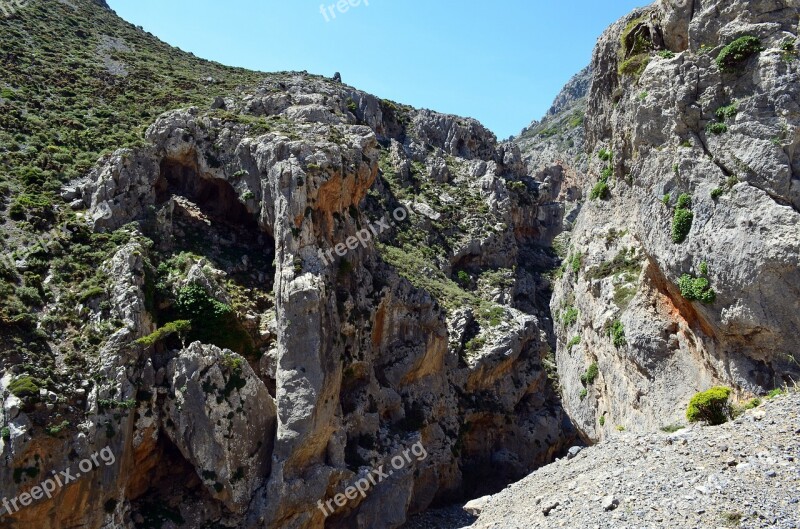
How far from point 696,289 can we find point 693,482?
7494 millimetres

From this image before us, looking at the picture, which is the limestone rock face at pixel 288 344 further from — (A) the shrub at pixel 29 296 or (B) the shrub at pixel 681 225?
(B) the shrub at pixel 681 225

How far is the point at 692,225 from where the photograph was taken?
2164cm

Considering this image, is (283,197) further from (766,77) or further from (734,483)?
(734,483)

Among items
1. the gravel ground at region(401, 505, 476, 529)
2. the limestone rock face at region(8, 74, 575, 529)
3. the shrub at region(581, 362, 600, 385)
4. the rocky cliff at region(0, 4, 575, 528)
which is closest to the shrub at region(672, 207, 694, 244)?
the shrub at region(581, 362, 600, 385)

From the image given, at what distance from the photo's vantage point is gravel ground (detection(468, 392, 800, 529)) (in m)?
14.3

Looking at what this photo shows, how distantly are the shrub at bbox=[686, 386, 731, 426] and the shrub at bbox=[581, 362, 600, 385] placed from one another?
7.46 meters

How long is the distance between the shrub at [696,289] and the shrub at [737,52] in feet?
27.2

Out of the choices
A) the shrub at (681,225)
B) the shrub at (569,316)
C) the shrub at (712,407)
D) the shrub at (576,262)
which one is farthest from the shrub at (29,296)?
the shrub at (712,407)

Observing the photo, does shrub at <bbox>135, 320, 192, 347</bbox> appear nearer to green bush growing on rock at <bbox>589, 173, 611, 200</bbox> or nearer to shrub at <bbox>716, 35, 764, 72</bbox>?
green bush growing on rock at <bbox>589, 173, 611, 200</bbox>

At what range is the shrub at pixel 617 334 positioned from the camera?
24.6 m

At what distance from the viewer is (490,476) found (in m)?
50.8

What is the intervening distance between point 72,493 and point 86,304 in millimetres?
9631

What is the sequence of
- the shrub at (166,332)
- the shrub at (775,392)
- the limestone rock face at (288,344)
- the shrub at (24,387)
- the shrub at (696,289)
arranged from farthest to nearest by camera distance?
the limestone rock face at (288,344) < the shrub at (166,332) < the shrub at (24,387) < the shrub at (696,289) < the shrub at (775,392)

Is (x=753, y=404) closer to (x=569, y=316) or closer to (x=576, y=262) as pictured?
(x=569, y=316)
